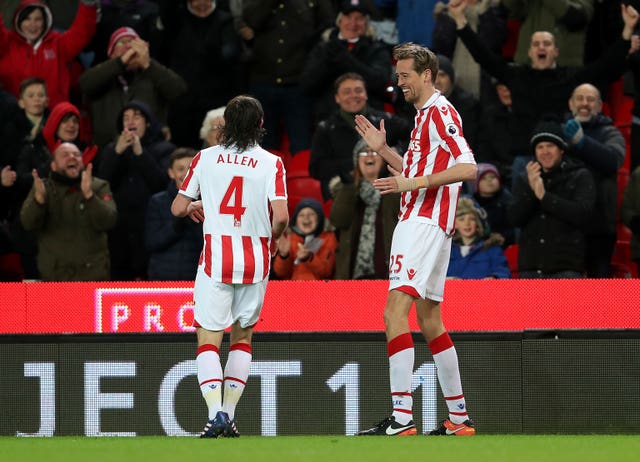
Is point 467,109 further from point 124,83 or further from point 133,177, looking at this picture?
point 124,83

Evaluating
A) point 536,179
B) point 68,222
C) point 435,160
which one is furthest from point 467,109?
point 435,160

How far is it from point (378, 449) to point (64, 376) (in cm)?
320

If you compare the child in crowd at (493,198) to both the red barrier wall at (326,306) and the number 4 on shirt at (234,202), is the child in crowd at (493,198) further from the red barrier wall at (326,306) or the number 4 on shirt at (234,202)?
the number 4 on shirt at (234,202)

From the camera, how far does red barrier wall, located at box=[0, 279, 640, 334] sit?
1029cm

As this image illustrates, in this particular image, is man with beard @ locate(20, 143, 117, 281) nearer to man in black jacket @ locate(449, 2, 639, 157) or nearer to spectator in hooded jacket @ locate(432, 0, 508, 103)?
man in black jacket @ locate(449, 2, 639, 157)

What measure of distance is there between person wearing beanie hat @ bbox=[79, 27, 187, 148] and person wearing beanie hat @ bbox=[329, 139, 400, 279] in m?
2.90

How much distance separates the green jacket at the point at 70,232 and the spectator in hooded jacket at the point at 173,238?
16.2 inches

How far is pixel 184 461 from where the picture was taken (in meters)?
6.17

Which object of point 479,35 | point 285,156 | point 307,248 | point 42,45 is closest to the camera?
point 307,248

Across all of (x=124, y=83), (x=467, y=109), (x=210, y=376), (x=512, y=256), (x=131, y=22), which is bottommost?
(x=210, y=376)

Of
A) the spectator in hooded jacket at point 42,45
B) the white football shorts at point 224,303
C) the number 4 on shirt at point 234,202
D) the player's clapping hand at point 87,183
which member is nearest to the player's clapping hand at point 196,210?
the number 4 on shirt at point 234,202

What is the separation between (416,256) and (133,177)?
5.53 m

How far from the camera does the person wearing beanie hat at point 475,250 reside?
1145 centimetres

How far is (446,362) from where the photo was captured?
8008mm
